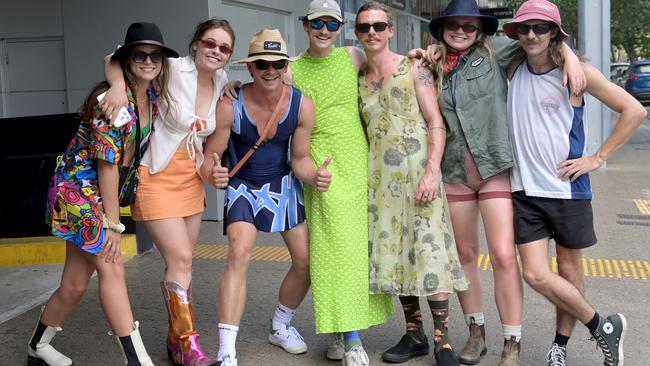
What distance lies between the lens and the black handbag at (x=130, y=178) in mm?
4431

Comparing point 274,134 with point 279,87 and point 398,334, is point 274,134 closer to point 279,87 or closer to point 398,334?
point 279,87

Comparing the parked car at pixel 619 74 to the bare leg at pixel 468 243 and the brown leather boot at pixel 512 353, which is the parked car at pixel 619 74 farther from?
the brown leather boot at pixel 512 353

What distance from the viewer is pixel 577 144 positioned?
4.49 meters

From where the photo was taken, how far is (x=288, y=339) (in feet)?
17.0

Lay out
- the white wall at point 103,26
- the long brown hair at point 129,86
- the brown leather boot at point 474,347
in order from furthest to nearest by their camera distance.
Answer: the white wall at point 103,26, the brown leather boot at point 474,347, the long brown hair at point 129,86

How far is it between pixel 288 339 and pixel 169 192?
3.86 ft

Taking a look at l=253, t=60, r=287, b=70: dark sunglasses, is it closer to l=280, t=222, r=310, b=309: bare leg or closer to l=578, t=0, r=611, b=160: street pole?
l=280, t=222, r=310, b=309: bare leg

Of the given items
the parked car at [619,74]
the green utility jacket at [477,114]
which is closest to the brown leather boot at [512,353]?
the green utility jacket at [477,114]

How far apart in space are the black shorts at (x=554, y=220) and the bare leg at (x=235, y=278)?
143 cm

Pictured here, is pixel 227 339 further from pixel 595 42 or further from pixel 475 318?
pixel 595 42

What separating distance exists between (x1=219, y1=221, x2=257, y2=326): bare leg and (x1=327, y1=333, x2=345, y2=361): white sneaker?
623 millimetres

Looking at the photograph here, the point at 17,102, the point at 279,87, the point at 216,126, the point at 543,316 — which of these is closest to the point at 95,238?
the point at 216,126

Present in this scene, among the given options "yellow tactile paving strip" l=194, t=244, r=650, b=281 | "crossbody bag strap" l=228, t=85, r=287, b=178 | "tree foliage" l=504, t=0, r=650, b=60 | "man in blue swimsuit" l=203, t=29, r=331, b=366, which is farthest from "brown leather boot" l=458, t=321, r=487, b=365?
"tree foliage" l=504, t=0, r=650, b=60

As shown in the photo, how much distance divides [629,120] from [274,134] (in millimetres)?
1810
